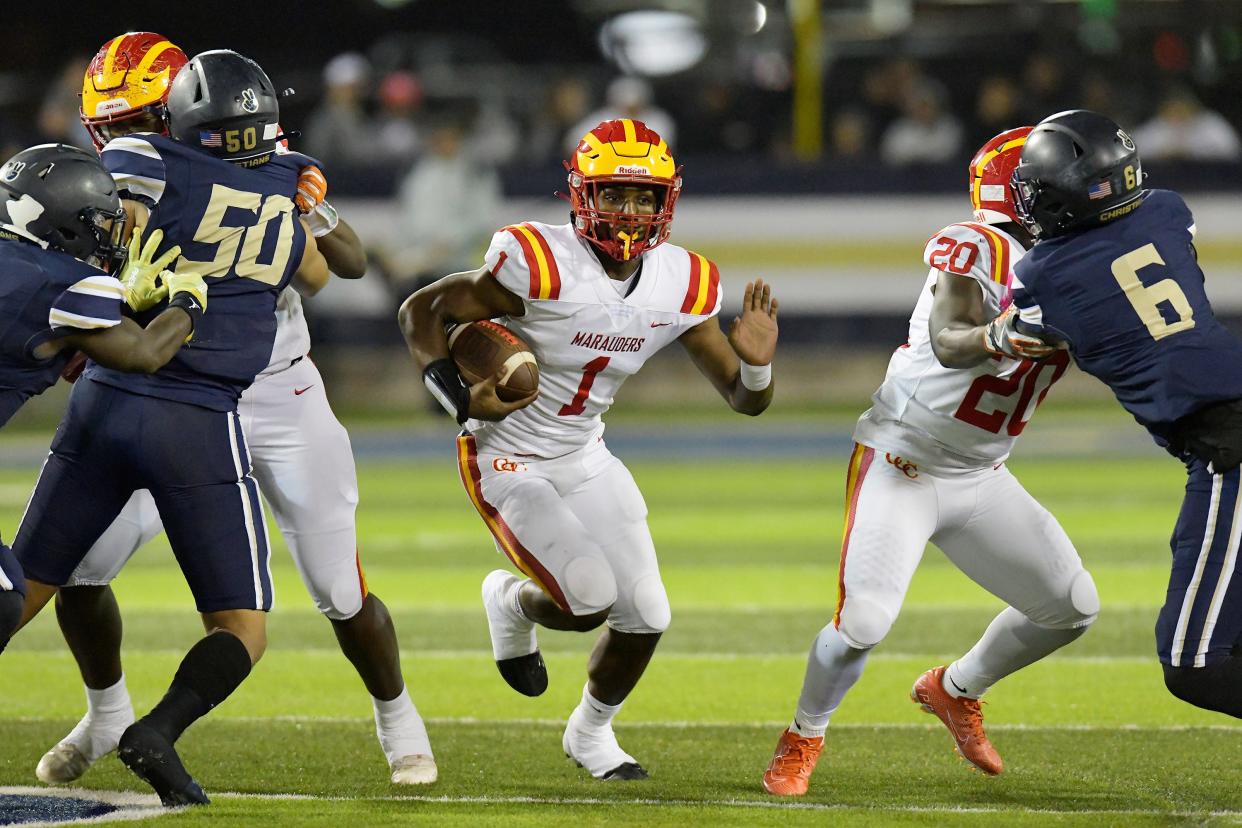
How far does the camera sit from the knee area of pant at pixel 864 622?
463cm

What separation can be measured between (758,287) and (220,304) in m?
1.45

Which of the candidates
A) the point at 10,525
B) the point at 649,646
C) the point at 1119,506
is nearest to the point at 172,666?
the point at 649,646

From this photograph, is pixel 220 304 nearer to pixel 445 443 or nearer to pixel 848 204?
pixel 445 443

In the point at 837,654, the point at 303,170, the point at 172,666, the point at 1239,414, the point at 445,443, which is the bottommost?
the point at 445,443

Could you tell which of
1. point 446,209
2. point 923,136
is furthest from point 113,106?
point 923,136

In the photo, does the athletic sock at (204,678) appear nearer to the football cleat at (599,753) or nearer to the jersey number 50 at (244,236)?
the jersey number 50 at (244,236)

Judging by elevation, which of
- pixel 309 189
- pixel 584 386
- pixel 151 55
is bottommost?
pixel 584 386

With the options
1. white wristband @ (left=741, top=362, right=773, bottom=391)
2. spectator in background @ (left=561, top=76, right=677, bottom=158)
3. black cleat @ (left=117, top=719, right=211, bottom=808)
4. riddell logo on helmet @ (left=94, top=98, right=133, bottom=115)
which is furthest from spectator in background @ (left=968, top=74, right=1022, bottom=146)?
black cleat @ (left=117, top=719, right=211, bottom=808)

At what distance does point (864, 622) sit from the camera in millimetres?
4637

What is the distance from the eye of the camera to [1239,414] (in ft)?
13.9

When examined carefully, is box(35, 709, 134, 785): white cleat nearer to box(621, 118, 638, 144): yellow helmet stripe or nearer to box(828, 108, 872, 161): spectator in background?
box(621, 118, 638, 144): yellow helmet stripe

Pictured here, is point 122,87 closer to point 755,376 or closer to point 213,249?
point 213,249

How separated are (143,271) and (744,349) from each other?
1604 mm

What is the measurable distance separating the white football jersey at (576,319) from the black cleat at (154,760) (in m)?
1.34
